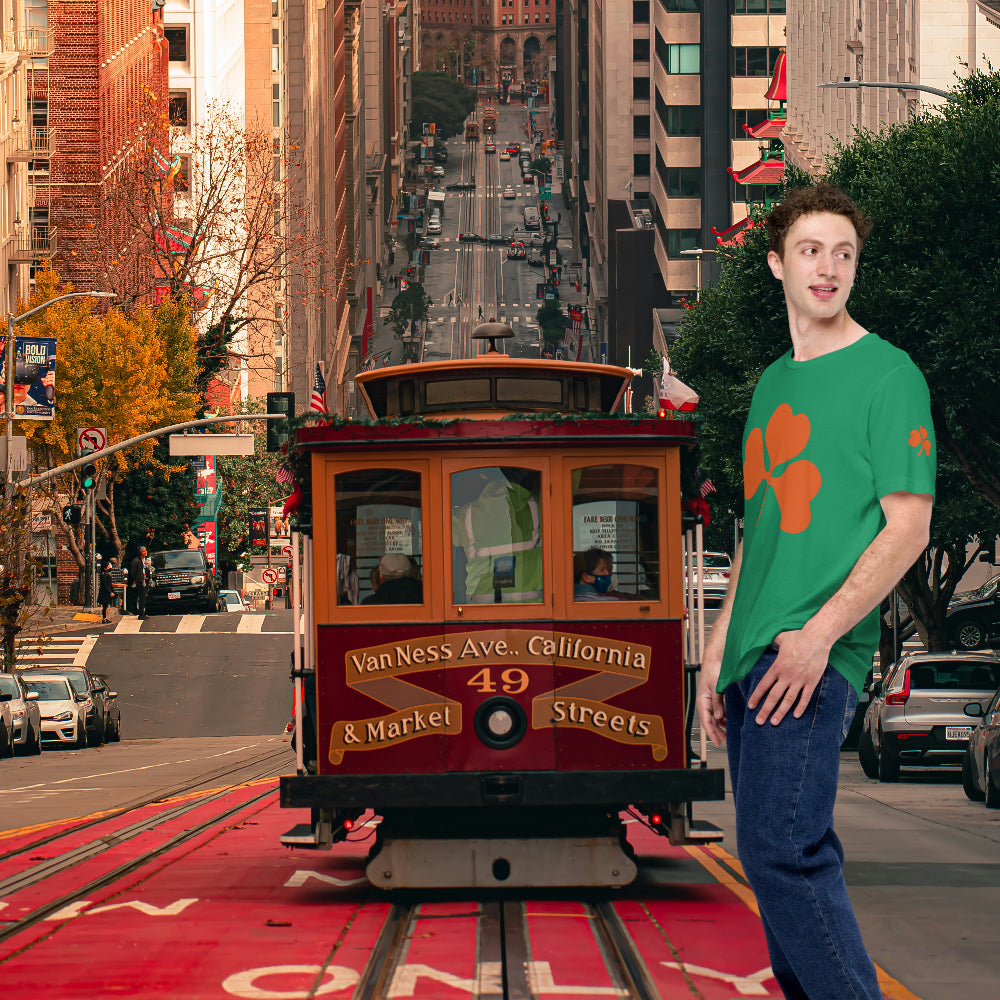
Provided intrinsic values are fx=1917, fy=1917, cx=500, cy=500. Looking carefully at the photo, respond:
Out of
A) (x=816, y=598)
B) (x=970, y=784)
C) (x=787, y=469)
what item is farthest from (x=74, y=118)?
(x=816, y=598)

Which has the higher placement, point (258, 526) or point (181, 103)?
point (181, 103)

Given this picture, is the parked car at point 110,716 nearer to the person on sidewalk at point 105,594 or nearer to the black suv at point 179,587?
the person on sidewalk at point 105,594

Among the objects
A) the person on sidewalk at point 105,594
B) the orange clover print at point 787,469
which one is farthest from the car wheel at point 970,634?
the orange clover print at point 787,469

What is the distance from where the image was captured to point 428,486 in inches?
456

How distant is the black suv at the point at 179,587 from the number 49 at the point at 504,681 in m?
41.1

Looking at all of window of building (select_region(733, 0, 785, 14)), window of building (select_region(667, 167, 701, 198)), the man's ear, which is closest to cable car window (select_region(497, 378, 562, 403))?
the man's ear

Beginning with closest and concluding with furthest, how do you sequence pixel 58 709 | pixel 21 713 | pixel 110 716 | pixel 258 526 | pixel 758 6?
pixel 21 713, pixel 58 709, pixel 110 716, pixel 258 526, pixel 758 6

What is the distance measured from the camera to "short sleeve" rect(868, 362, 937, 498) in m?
4.15

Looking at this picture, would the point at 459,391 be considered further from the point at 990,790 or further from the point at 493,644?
the point at 990,790

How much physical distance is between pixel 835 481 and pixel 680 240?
10850 cm

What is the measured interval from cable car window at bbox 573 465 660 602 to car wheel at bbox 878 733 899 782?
13130 millimetres

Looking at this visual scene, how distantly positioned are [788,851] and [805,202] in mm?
1502

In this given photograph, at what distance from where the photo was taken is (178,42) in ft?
316

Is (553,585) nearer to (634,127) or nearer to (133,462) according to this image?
(133,462)
